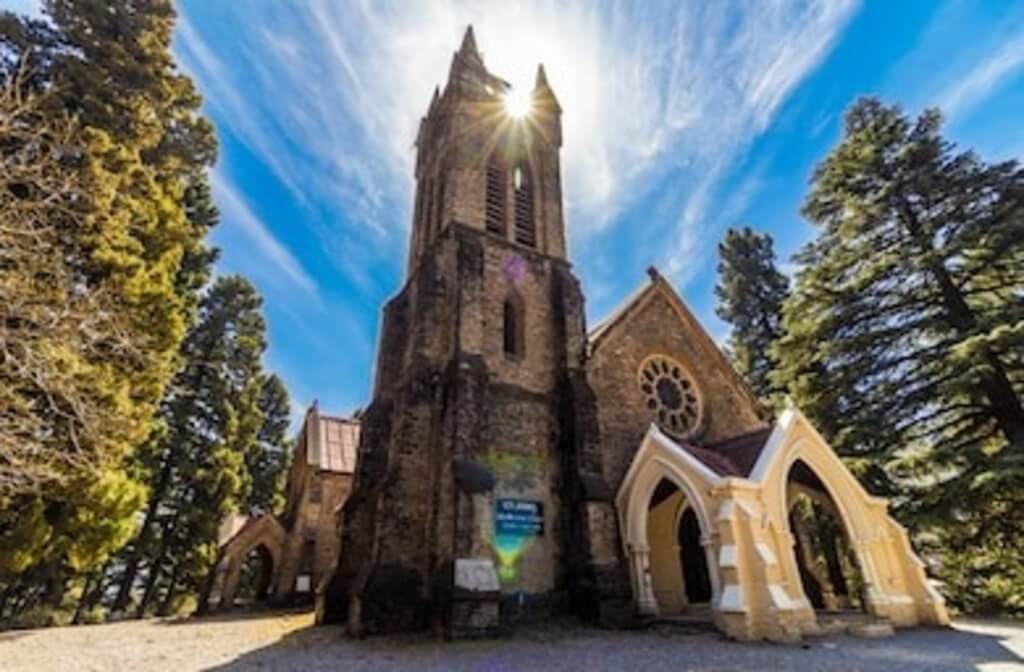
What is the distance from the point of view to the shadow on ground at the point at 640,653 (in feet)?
23.2

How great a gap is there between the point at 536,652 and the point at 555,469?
17.4 feet

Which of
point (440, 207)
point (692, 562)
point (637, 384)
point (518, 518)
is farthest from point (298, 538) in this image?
point (692, 562)

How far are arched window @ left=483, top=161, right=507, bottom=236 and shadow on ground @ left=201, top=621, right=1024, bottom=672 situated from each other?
11544 mm

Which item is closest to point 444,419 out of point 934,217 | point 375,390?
point 375,390

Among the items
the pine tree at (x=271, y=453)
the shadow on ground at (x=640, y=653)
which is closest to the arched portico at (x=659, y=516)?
the shadow on ground at (x=640, y=653)

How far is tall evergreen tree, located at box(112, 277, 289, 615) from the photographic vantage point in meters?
21.3

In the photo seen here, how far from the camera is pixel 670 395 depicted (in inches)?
652

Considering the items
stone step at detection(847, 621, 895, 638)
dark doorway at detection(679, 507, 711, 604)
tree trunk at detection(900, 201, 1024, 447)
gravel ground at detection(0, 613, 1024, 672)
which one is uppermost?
tree trunk at detection(900, 201, 1024, 447)

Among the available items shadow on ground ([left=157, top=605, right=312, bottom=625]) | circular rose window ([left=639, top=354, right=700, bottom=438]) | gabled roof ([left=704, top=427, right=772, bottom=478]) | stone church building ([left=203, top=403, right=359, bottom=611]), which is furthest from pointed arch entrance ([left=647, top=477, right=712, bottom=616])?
shadow on ground ([left=157, top=605, right=312, bottom=625])

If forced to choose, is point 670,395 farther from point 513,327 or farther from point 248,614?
point 248,614

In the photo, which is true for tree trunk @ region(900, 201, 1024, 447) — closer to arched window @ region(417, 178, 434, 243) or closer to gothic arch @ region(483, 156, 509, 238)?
gothic arch @ region(483, 156, 509, 238)

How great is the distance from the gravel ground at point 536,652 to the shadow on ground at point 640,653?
0.02 meters

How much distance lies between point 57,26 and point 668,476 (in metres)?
16.7

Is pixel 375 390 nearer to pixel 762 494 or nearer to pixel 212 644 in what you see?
pixel 212 644
